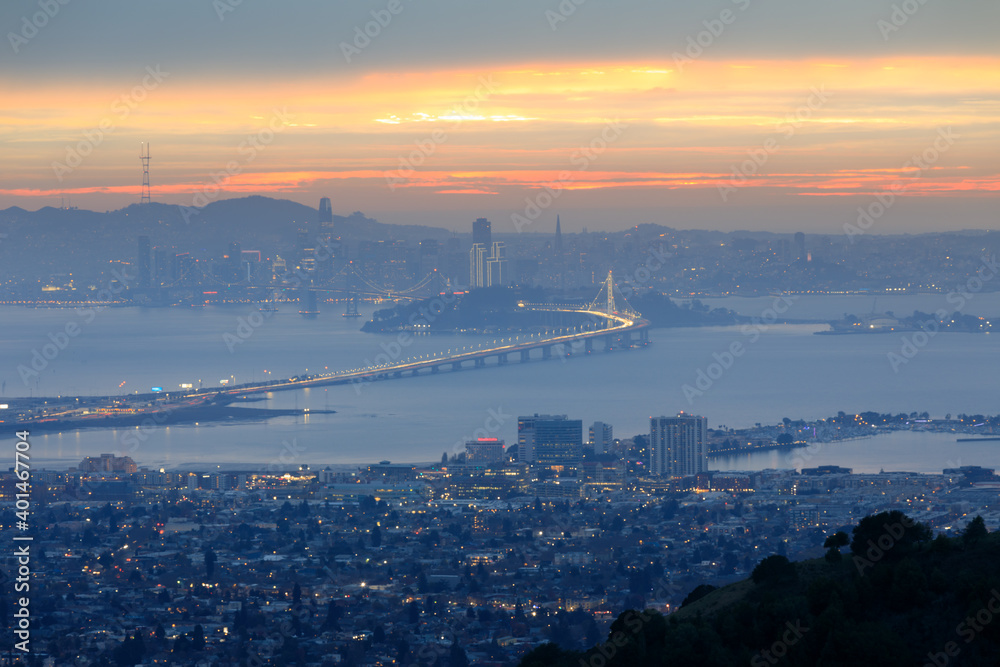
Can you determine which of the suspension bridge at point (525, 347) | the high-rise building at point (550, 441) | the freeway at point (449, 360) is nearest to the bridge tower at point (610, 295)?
the suspension bridge at point (525, 347)

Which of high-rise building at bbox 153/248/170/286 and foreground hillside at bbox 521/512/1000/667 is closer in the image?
foreground hillside at bbox 521/512/1000/667

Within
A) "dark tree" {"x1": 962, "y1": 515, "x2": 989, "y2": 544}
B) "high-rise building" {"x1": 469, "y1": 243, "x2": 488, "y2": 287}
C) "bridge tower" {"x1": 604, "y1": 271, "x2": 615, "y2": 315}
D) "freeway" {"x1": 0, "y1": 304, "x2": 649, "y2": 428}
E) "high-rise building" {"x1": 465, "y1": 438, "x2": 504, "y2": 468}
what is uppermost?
"high-rise building" {"x1": 469, "y1": 243, "x2": 488, "y2": 287}

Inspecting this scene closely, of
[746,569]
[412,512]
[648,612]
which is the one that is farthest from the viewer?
[412,512]

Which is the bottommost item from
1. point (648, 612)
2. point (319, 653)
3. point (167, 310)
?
point (319, 653)

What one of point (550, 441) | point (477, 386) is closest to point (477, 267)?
point (477, 386)

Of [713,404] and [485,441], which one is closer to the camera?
[485,441]

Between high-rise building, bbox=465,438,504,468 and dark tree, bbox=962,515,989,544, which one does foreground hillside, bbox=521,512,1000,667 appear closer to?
dark tree, bbox=962,515,989,544

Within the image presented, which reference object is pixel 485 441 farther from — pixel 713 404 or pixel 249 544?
pixel 713 404

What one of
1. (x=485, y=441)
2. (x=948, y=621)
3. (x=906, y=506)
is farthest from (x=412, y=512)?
(x=948, y=621)

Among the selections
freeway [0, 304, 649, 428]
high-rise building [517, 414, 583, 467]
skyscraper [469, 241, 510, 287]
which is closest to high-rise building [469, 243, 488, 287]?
skyscraper [469, 241, 510, 287]
